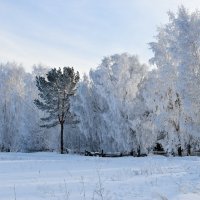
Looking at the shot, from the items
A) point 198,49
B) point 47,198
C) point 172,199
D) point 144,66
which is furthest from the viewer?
point 144,66

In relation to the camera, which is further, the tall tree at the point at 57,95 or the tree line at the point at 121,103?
the tall tree at the point at 57,95

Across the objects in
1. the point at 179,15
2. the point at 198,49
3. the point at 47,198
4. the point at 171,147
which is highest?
the point at 179,15

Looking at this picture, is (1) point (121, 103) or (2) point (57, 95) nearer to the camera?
(1) point (121, 103)

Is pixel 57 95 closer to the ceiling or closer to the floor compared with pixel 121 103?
closer to the ceiling

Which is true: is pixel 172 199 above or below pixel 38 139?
below

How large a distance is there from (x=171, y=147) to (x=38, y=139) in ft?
90.3

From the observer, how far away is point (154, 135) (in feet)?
151

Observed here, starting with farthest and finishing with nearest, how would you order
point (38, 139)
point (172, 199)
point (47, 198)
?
point (38, 139) → point (47, 198) → point (172, 199)

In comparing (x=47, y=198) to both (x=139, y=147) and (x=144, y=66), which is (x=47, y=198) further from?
(x=144, y=66)

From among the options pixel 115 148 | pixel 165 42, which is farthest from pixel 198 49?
pixel 115 148

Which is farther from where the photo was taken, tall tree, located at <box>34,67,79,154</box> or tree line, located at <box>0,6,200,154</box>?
tall tree, located at <box>34,67,79,154</box>

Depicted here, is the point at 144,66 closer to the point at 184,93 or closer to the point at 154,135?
the point at 154,135

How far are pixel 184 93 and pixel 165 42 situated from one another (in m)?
11.1

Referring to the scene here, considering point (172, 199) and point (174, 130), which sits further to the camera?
point (174, 130)
